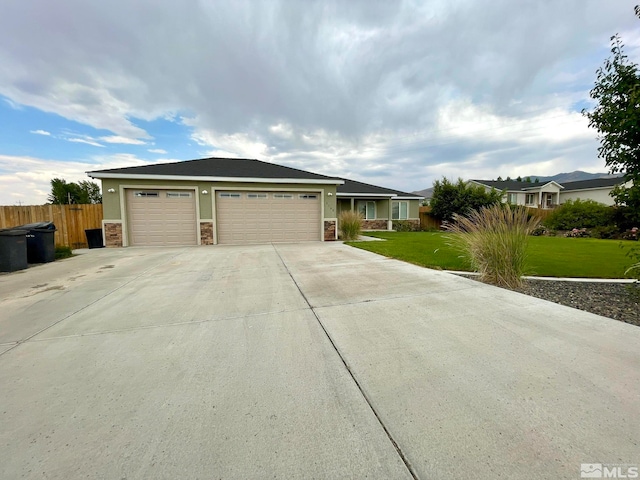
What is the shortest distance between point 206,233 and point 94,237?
449cm

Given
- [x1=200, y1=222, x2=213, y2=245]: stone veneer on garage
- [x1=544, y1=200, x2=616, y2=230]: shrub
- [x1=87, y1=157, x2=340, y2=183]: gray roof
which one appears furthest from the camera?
[x1=544, y1=200, x2=616, y2=230]: shrub

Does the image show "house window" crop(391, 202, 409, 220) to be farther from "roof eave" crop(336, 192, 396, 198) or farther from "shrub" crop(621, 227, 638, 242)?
"shrub" crop(621, 227, 638, 242)

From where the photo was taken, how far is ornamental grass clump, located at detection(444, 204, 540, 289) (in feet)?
17.1

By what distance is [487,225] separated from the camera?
217 inches

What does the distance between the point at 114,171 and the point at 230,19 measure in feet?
25.6

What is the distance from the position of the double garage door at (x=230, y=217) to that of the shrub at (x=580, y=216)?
55.9 feet

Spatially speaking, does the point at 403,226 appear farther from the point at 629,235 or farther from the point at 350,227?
the point at 629,235

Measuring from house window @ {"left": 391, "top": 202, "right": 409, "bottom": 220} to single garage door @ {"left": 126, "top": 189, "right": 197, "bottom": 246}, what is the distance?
Answer: 1521 cm

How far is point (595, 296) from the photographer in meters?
4.53

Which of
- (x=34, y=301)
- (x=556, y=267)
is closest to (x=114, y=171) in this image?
(x=34, y=301)

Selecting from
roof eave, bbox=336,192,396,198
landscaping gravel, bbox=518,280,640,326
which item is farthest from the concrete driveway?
roof eave, bbox=336,192,396,198

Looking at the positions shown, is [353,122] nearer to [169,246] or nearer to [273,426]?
[169,246]

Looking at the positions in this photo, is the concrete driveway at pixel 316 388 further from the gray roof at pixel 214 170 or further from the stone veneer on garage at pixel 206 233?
the gray roof at pixel 214 170

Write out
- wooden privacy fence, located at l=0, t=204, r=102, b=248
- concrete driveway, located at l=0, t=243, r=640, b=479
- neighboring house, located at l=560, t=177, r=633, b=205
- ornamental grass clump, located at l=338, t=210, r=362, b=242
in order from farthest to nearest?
neighboring house, located at l=560, t=177, r=633, b=205 → ornamental grass clump, located at l=338, t=210, r=362, b=242 → wooden privacy fence, located at l=0, t=204, r=102, b=248 → concrete driveway, located at l=0, t=243, r=640, b=479
